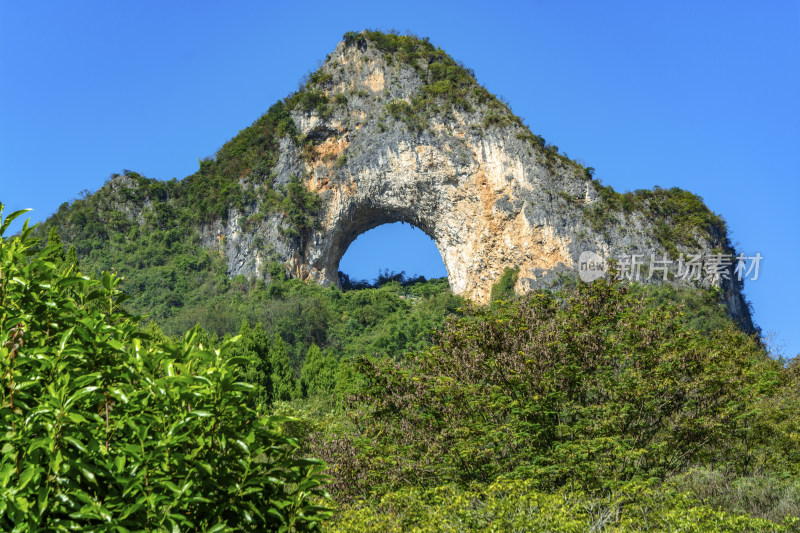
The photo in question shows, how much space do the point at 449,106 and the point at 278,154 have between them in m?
12.9

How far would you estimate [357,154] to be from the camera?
51000mm

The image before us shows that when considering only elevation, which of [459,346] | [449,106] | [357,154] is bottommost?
[459,346]

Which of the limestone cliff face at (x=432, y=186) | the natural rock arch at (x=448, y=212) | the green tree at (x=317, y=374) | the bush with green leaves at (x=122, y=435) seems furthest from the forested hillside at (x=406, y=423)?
the limestone cliff face at (x=432, y=186)

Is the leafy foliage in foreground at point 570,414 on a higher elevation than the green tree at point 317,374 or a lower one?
lower

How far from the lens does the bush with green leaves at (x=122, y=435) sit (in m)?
3.15

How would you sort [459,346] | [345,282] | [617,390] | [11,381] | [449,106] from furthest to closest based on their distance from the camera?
[345,282], [449,106], [459,346], [617,390], [11,381]

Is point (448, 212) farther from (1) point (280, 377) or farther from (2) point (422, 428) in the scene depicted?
(2) point (422, 428)

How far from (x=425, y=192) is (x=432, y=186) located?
0.65 m

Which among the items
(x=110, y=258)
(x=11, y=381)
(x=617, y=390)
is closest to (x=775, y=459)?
(x=617, y=390)

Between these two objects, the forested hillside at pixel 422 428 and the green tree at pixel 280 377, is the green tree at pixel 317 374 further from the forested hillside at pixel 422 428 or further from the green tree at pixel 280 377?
the forested hillside at pixel 422 428

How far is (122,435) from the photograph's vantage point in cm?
343

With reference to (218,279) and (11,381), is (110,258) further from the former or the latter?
(11,381)

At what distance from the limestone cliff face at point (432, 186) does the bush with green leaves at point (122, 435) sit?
1671 inches

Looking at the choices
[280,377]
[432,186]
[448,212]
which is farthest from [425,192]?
[280,377]
